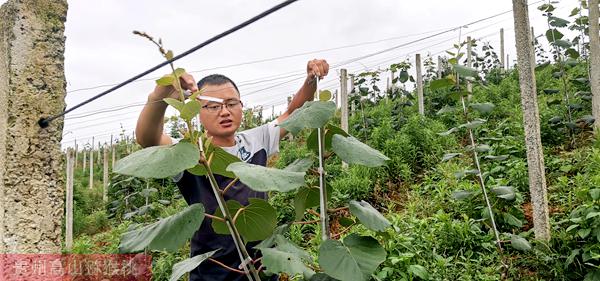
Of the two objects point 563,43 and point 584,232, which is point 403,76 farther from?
point 584,232

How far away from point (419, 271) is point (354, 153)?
2.26 m

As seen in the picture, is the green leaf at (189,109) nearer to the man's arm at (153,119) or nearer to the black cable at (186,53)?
the black cable at (186,53)

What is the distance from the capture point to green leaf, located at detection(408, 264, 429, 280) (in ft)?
8.82

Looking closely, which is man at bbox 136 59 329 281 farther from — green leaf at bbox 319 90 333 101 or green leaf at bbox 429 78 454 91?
green leaf at bbox 429 78 454 91

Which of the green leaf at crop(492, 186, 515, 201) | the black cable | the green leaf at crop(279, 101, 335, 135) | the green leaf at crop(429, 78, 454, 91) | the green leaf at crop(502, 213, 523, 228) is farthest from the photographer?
the green leaf at crop(502, 213, 523, 228)

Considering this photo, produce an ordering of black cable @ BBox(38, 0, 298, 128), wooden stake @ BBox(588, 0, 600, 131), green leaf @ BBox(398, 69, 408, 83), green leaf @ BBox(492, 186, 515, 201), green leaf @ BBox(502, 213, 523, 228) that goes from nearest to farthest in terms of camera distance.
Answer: black cable @ BBox(38, 0, 298, 128) < green leaf @ BBox(492, 186, 515, 201) < green leaf @ BBox(502, 213, 523, 228) < wooden stake @ BBox(588, 0, 600, 131) < green leaf @ BBox(398, 69, 408, 83)

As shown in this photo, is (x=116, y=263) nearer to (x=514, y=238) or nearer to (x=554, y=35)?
(x=514, y=238)

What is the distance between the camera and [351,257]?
0.65 meters

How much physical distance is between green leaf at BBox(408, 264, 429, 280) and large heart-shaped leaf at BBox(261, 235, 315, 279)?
219 centimetres

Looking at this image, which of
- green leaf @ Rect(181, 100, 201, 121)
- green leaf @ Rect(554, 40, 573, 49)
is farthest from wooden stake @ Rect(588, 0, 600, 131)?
green leaf @ Rect(181, 100, 201, 121)

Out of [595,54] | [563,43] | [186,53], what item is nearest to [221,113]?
[186,53]

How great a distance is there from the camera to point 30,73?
4.41ft

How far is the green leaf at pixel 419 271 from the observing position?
8.82ft

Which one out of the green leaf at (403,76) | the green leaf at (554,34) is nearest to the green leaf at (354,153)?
the green leaf at (554,34)
